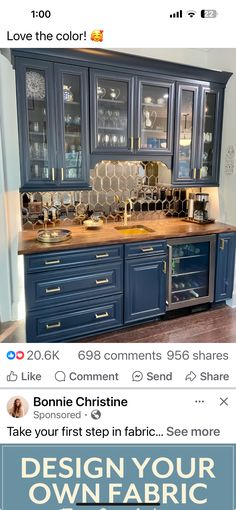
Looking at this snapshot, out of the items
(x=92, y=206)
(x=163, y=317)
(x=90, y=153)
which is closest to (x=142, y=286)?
(x=163, y=317)

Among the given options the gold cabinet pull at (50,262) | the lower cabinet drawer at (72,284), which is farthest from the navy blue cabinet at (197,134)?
the gold cabinet pull at (50,262)

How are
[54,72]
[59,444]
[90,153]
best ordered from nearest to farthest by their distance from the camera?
[59,444] < [54,72] < [90,153]

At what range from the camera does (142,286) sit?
283 cm

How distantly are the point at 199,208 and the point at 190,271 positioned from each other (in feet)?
2.12

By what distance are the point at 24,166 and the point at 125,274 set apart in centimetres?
111

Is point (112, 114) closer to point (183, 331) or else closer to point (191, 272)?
point (191, 272)

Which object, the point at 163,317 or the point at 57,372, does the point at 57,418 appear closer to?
the point at 57,372

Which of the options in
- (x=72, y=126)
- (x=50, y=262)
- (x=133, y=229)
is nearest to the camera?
(x=50, y=262)

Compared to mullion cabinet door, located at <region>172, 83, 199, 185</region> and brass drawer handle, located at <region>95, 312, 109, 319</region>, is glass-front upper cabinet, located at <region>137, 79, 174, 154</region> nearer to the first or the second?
mullion cabinet door, located at <region>172, 83, 199, 185</region>

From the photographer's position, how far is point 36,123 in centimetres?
251

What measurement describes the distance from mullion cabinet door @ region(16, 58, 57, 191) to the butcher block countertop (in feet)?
1.41

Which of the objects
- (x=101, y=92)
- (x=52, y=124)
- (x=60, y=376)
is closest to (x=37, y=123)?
(x=52, y=124)

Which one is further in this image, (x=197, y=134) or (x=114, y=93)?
(x=197, y=134)
